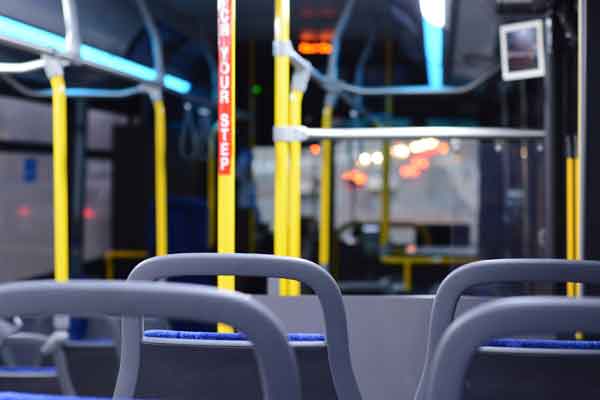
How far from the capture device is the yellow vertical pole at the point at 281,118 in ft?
7.32

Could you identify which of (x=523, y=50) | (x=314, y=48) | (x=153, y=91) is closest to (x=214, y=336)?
(x=523, y=50)

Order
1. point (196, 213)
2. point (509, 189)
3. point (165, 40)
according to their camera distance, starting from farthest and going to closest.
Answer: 1. point (196, 213)
2. point (165, 40)
3. point (509, 189)

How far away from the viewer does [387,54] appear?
258 inches

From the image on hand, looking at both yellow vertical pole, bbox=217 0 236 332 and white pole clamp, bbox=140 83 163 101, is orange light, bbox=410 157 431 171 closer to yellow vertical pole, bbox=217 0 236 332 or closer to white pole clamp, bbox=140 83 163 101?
white pole clamp, bbox=140 83 163 101

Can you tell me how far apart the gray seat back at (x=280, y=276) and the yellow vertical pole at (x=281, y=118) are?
43.2 inches

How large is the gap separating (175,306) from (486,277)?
25.0 inches

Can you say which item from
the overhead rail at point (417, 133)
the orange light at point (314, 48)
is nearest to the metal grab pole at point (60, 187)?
the overhead rail at point (417, 133)

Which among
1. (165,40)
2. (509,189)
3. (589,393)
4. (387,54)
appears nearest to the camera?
(589,393)

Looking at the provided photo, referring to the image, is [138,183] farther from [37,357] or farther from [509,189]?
[509,189]

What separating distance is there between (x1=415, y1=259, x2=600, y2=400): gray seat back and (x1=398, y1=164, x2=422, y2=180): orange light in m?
5.89

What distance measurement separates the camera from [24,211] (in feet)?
16.8

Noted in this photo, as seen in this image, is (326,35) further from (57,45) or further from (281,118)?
(281,118)

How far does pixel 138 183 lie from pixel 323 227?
2.55 m

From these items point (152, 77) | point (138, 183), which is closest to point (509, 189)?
point (152, 77)
